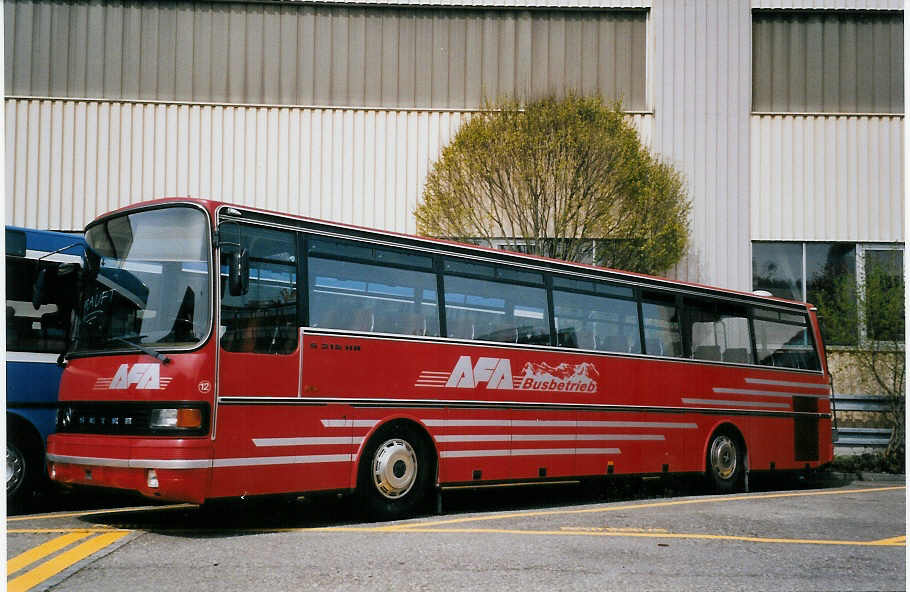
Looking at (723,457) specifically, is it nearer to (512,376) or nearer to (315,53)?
(512,376)

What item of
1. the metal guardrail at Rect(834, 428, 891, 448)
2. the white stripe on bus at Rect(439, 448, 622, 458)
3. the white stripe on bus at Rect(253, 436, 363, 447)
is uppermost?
the white stripe on bus at Rect(253, 436, 363, 447)

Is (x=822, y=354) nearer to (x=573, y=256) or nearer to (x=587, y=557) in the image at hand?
(x=573, y=256)

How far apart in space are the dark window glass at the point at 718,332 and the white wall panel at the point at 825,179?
7449 mm

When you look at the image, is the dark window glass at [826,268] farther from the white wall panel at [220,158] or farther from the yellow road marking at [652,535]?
the yellow road marking at [652,535]

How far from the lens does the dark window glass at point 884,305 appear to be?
18.8 m

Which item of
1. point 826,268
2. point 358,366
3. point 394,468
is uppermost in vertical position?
point 826,268

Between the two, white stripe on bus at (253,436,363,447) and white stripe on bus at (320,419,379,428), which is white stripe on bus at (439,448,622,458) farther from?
white stripe on bus at (253,436,363,447)

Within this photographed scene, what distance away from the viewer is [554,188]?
1891cm

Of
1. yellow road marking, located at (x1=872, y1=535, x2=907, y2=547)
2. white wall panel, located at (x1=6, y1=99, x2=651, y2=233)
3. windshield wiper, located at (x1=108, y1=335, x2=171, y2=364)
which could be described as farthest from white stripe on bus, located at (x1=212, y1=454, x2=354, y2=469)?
white wall panel, located at (x1=6, y1=99, x2=651, y2=233)

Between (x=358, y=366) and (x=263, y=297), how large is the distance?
4.22ft

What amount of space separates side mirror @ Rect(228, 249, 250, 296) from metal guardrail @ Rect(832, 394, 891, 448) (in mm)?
12768

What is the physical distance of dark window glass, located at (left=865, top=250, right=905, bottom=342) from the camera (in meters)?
18.8

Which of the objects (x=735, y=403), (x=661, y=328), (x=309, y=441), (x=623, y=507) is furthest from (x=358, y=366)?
(x=735, y=403)

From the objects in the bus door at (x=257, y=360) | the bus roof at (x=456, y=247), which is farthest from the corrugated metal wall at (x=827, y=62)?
the bus door at (x=257, y=360)
